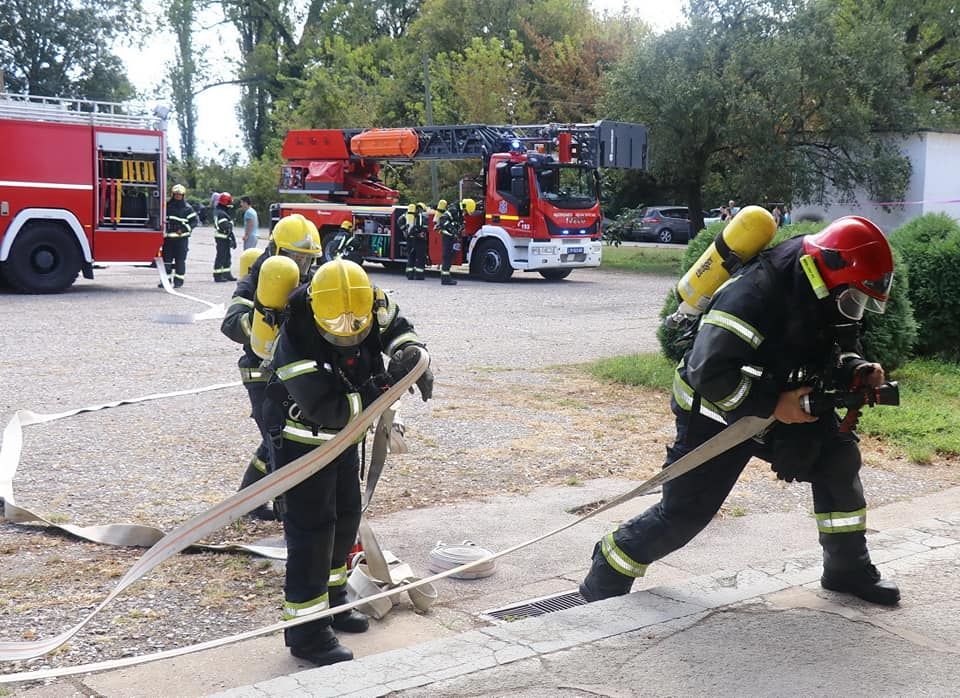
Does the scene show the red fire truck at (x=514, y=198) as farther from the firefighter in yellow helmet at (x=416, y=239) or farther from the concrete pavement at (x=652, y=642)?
the concrete pavement at (x=652, y=642)

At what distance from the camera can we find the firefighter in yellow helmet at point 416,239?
21.1 m

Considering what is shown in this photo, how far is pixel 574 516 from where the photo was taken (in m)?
6.04

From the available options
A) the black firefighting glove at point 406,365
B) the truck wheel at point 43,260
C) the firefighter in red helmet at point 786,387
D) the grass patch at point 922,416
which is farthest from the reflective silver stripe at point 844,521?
the truck wheel at point 43,260

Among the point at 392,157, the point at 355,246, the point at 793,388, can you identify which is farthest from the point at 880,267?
the point at 392,157

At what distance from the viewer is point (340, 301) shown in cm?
386

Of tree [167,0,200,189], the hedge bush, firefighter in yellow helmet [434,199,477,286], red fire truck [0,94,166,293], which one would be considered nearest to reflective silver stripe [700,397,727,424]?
the hedge bush

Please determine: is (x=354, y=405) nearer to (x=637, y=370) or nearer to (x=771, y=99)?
(x=637, y=370)

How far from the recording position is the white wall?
2641 cm

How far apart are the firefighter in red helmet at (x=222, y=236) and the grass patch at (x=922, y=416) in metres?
13.5

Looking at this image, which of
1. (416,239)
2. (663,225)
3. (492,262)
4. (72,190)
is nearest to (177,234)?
(72,190)

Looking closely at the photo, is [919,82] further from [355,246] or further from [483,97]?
[355,246]

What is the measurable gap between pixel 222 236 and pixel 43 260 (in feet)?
12.9

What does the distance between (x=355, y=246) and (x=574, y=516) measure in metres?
16.9

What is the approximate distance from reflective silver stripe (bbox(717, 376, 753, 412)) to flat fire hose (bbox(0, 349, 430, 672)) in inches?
46.2
